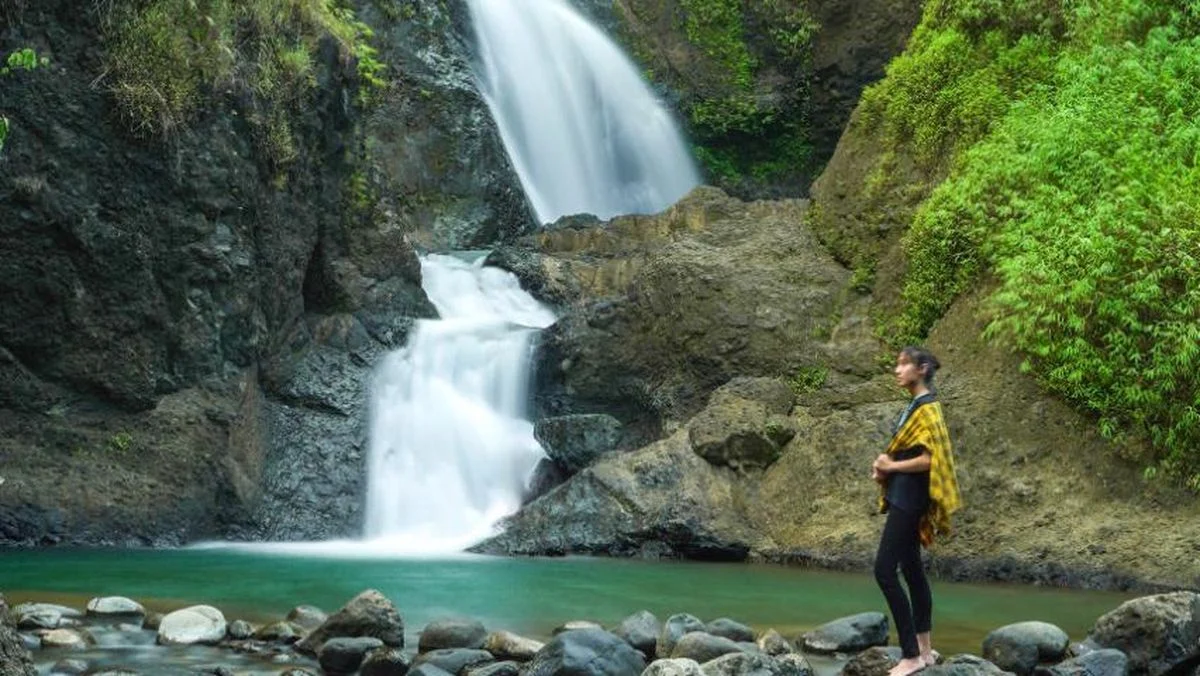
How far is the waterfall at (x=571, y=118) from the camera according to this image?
2420 cm

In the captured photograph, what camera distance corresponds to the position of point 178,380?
1533cm

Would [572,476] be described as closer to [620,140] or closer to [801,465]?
[801,465]

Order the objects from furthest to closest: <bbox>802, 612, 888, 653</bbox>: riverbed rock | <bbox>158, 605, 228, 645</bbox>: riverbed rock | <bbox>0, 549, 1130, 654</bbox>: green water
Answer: <bbox>0, 549, 1130, 654</bbox>: green water < <bbox>158, 605, 228, 645</bbox>: riverbed rock < <bbox>802, 612, 888, 653</bbox>: riverbed rock

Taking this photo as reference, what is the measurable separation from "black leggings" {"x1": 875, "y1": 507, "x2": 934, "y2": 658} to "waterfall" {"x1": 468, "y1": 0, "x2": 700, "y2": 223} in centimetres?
1706

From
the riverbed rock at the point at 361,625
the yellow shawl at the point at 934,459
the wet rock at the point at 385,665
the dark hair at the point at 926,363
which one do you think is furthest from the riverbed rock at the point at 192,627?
the dark hair at the point at 926,363

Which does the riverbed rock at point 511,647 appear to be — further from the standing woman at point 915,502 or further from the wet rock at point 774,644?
the standing woman at point 915,502

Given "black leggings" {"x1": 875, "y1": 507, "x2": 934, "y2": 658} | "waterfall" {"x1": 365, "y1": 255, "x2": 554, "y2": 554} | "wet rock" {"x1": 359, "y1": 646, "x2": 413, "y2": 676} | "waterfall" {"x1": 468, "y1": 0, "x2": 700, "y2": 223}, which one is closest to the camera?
"black leggings" {"x1": 875, "y1": 507, "x2": 934, "y2": 658}

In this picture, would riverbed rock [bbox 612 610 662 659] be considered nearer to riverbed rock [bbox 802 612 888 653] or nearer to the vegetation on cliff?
riverbed rock [bbox 802 612 888 653]

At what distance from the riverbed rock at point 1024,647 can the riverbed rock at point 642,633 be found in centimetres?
189

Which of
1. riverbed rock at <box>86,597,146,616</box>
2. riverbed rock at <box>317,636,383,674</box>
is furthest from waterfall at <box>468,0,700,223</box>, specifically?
riverbed rock at <box>317,636,383,674</box>

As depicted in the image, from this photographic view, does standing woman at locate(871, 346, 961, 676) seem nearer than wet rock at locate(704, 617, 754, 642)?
Yes

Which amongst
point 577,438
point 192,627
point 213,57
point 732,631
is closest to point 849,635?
point 732,631

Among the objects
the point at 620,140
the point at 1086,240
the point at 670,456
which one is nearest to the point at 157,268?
the point at 670,456

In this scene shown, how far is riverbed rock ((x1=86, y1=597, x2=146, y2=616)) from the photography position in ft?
28.8
